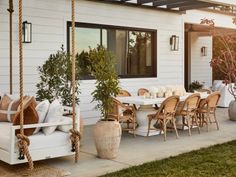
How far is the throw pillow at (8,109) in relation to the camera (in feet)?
21.5

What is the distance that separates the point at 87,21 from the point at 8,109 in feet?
12.6

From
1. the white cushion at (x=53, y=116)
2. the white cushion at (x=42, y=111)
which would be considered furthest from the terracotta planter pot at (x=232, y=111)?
the white cushion at (x=42, y=111)

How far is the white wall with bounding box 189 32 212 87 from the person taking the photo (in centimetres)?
1590

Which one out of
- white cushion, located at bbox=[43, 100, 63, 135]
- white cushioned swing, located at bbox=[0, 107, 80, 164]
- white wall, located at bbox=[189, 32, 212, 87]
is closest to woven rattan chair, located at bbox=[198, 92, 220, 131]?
white cushioned swing, located at bbox=[0, 107, 80, 164]

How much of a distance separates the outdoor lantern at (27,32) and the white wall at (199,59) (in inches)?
354

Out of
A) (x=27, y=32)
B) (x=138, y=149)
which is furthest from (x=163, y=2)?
(x=138, y=149)

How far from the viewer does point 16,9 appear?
8.34 meters

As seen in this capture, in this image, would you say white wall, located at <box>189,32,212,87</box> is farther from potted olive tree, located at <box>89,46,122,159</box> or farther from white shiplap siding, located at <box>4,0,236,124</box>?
potted olive tree, located at <box>89,46,122,159</box>

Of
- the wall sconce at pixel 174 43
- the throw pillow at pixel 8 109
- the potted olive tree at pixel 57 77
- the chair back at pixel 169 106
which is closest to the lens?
the throw pillow at pixel 8 109

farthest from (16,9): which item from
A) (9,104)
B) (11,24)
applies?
(9,104)

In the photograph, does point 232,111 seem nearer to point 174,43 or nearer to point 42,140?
point 174,43

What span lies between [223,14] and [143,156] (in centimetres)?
1003

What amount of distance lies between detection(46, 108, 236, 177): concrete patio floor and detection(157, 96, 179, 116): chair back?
0.57m

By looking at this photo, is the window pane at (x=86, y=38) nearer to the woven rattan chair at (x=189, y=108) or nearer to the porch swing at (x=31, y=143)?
the woven rattan chair at (x=189, y=108)
